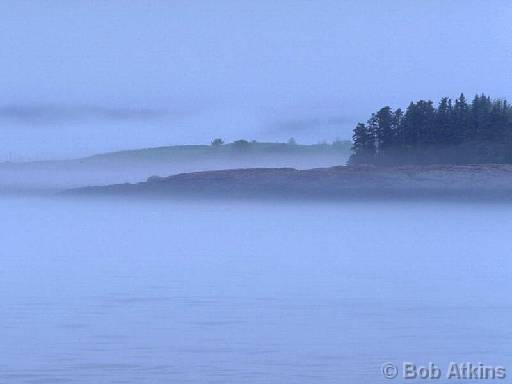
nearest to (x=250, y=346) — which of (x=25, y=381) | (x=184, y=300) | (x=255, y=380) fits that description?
(x=255, y=380)

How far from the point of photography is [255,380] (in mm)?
8922

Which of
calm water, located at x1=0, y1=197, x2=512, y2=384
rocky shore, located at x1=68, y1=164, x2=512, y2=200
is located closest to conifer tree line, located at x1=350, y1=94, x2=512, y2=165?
rocky shore, located at x1=68, y1=164, x2=512, y2=200

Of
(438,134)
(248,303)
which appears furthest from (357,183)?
(248,303)

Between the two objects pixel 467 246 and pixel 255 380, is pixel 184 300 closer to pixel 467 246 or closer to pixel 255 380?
pixel 255 380

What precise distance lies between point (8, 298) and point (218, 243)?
830 cm

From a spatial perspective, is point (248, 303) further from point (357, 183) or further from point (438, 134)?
point (438, 134)

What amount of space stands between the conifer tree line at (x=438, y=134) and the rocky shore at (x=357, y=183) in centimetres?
325

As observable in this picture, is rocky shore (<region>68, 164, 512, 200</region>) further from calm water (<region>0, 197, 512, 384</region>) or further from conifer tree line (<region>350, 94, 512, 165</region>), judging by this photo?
calm water (<region>0, 197, 512, 384</region>)

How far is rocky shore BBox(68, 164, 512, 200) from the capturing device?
3581 cm

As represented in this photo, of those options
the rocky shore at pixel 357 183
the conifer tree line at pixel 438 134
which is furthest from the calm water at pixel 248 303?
the conifer tree line at pixel 438 134

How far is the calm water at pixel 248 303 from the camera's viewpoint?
9477mm

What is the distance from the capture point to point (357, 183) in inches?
1448

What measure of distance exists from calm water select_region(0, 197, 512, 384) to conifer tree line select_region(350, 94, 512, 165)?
16205 mm

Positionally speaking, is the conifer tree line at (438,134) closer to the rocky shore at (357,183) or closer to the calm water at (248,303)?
the rocky shore at (357,183)
